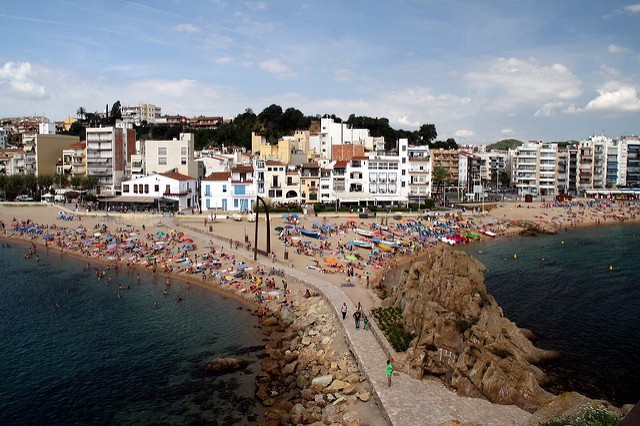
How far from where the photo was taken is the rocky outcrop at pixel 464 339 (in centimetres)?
1852

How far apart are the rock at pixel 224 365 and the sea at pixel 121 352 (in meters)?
0.36

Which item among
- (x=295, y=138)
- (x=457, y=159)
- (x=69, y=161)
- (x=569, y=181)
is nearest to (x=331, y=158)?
(x=295, y=138)

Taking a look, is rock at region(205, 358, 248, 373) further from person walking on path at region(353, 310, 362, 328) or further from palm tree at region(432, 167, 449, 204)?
palm tree at region(432, 167, 449, 204)

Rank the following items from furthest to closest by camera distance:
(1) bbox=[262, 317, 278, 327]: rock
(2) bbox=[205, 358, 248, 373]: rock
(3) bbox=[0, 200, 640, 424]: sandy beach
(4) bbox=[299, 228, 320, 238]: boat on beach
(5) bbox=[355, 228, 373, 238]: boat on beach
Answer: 1. (5) bbox=[355, 228, 373, 238]: boat on beach
2. (4) bbox=[299, 228, 320, 238]: boat on beach
3. (3) bbox=[0, 200, 640, 424]: sandy beach
4. (1) bbox=[262, 317, 278, 327]: rock
5. (2) bbox=[205, 358, 248, 373]: rock

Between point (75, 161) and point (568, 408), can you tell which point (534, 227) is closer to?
point (568, 408)

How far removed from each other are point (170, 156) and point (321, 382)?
63.5 metres

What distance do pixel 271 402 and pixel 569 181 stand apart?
104 meters

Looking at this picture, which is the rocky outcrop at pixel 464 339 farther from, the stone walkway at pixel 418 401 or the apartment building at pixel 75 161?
the apartment building at pixel 75 161

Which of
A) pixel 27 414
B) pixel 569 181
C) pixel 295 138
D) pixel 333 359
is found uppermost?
pixel 295 138

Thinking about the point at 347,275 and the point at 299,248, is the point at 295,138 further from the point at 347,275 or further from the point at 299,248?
the point at 347,275

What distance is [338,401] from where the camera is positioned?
1864cm

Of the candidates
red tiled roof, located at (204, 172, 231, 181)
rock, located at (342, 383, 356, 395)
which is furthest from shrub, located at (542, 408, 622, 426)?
red tiled roof, located at (204, 172, 231, 181)

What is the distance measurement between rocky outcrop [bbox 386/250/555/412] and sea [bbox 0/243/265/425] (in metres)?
7.38

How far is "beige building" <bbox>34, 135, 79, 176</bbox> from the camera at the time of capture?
8919 centimetres
